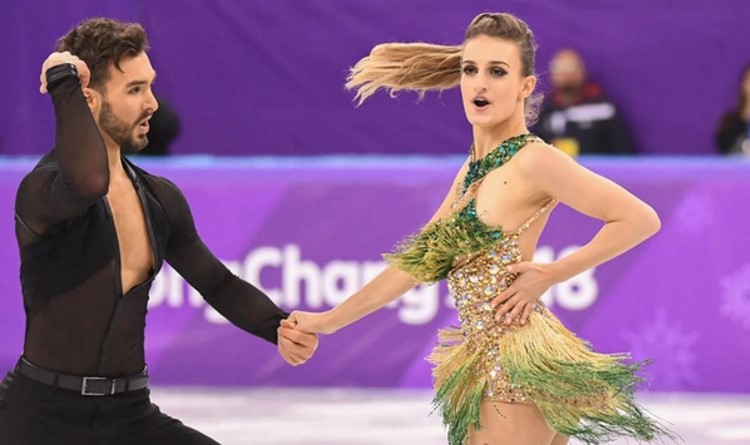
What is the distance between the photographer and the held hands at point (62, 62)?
12.2 ft

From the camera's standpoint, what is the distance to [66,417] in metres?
3.90

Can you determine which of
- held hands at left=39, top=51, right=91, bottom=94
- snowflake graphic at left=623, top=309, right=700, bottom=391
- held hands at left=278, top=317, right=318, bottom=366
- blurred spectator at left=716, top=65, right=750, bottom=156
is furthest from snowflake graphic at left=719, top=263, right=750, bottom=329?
held hands at left=39, top=51, right=91, bottom=94

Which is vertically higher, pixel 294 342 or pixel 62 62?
pixel 62 62

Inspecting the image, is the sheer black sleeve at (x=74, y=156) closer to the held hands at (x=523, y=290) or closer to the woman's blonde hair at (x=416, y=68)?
the woman's blonde hair at (x=416, y=68)

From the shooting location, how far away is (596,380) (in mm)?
4055

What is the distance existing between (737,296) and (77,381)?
14.7 ft

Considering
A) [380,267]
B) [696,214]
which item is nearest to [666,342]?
[696,214]

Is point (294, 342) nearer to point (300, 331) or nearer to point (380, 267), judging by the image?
point (300, 331)

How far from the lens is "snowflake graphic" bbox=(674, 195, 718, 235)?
24.8ft

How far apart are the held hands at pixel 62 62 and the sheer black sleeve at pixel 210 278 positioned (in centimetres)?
50

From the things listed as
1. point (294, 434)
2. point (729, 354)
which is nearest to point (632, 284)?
point (729, 354)

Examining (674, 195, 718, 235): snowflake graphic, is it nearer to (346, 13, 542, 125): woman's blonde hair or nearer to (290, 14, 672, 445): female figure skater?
(346, 13, 542, 125): woman's blonde hair

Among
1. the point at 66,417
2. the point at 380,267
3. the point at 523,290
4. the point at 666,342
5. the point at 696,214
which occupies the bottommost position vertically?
the point at 66,417

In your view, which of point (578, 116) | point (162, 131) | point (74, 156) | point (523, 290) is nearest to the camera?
point (74, 156)
